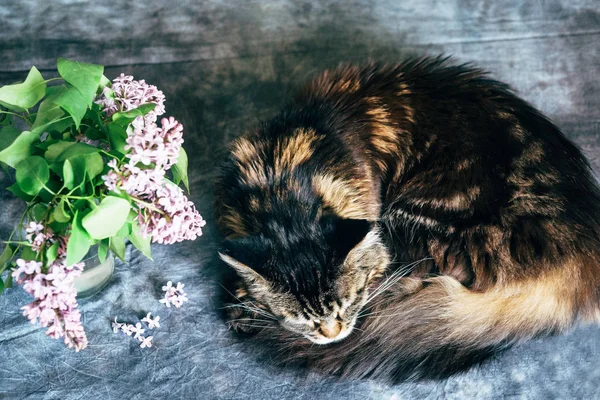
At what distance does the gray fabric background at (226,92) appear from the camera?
1.58 m

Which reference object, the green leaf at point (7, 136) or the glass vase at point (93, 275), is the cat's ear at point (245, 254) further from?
the green leaf at point (7, 136)

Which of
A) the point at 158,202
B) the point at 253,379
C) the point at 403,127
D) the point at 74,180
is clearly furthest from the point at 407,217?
the point at 74,180

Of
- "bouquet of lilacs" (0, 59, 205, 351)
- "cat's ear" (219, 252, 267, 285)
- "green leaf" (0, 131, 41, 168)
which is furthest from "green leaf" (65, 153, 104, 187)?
"cat's ear" (219, 252, 267, 285)

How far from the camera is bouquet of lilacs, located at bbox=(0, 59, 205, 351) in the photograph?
3.48 ft

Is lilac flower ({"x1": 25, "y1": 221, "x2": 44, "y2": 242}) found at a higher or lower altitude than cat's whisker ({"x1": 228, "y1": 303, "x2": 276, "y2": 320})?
higher

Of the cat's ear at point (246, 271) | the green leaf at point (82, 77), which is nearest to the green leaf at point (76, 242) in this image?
the green leaf at point (82, 77)

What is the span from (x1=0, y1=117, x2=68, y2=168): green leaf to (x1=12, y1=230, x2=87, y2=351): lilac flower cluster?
0.42 ft

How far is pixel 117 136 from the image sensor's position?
1137 millimetres

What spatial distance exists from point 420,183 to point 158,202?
29.6 inches

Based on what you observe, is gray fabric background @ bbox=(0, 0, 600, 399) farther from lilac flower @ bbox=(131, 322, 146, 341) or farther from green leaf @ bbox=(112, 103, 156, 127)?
green leaf @ bbox=(112, 103, 156, 127)

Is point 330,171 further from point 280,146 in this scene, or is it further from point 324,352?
point 324,352

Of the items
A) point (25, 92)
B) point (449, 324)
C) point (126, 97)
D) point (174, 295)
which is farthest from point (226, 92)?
point (449, 324)

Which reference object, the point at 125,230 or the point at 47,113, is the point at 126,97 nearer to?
the point at 47,113

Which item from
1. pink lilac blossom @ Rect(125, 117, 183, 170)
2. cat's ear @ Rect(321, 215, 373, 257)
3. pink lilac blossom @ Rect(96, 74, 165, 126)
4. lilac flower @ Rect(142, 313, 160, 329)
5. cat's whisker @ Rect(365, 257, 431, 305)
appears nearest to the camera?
pink lilac blossom @ Rect(125, 117, 183, 170)
